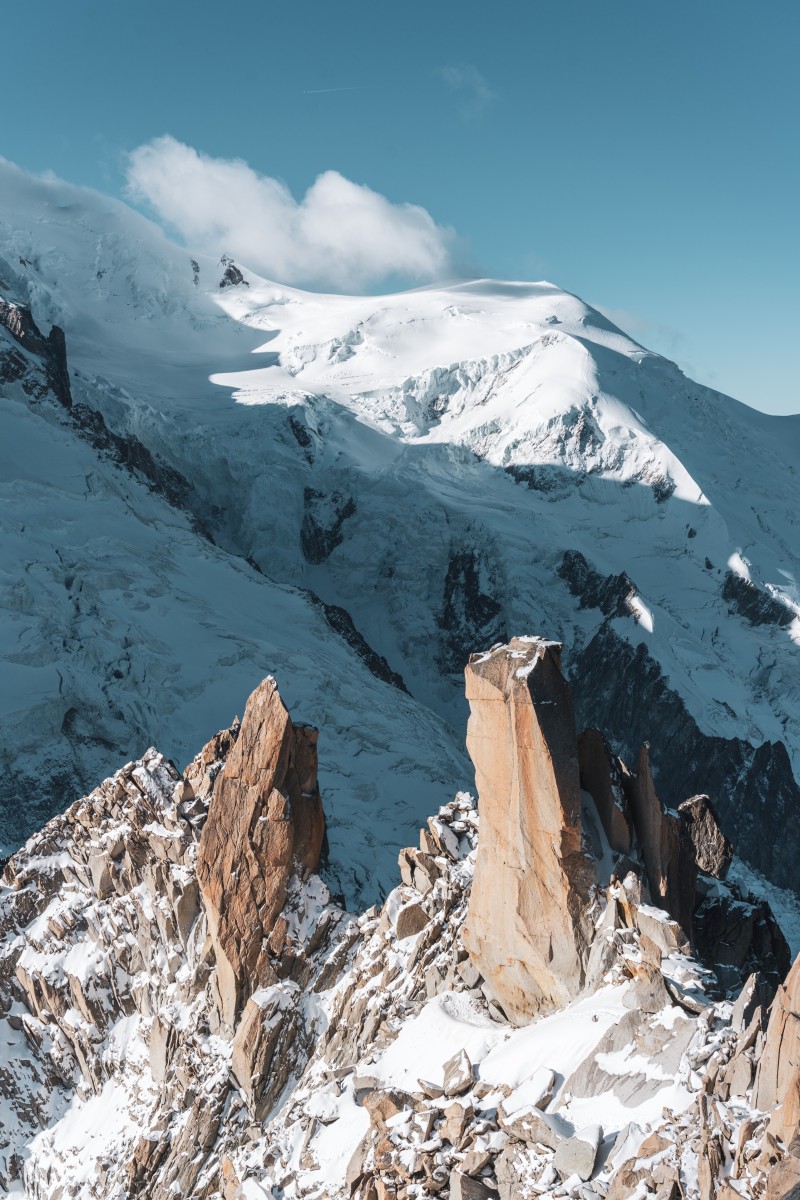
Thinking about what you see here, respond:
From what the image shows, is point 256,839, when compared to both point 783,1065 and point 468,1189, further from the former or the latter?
point 783,1065

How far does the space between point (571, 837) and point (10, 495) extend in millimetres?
118212

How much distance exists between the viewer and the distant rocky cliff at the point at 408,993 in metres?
27.2

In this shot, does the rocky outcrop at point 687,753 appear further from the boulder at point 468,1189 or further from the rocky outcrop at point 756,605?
the boulder at point 468,1189

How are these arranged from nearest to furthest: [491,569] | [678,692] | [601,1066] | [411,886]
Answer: [601,1066] < [411,886] < [678,692] < [491,569]

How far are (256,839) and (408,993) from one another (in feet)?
37.7

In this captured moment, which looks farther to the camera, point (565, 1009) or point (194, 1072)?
point (194, 1072)

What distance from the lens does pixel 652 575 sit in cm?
19688

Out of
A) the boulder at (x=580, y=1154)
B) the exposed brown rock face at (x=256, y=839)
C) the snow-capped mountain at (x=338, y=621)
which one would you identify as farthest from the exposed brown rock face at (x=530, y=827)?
the snow-capped mountain at (x=338, y=621)

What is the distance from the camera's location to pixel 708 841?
162 feet

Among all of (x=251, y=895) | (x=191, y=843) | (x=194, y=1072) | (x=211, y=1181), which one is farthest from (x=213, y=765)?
(x=211, y=1181)

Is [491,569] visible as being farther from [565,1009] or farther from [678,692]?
[565,1009]

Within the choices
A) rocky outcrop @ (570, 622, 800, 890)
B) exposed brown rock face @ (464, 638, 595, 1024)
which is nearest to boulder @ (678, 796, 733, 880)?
exposed brown rock face @ (464, 638, 595, 1024)

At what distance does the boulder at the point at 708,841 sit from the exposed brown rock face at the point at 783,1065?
23.2 m

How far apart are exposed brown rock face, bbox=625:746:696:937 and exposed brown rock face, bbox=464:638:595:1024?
2.64m
